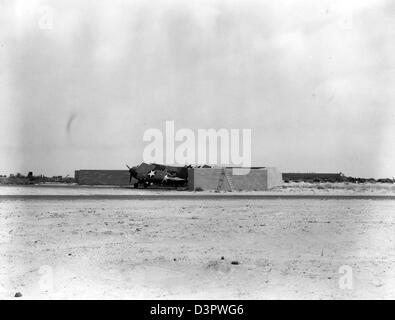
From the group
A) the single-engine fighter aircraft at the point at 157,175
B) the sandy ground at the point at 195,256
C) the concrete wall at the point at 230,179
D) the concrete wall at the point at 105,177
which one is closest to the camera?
the sandy ground at the point at 195,256

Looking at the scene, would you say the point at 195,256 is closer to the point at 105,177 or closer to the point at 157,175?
the point at 157,175

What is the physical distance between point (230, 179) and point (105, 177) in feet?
58.1

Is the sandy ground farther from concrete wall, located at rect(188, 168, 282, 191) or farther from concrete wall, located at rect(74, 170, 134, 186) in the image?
concrete wall, located at rect(74, 170, 134, 186)

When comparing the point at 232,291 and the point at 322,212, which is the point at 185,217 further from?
the point at 232,291

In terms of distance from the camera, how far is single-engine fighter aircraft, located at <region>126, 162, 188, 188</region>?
4375 centimetres

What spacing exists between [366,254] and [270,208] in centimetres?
960

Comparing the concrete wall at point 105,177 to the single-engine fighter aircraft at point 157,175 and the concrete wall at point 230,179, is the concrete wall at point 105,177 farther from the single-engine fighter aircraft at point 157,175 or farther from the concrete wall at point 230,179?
the concrete wall at point 230,179

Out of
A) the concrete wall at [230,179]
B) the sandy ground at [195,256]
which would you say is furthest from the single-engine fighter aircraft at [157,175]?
the sandy ground at [195,256]

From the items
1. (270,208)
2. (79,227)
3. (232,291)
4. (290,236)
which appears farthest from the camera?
(270,208)

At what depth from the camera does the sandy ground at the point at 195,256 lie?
8281 mm

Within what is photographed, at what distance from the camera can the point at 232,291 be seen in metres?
8.14

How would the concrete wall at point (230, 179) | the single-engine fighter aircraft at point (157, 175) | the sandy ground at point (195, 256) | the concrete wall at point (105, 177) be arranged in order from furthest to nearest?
the concrete wall at point (105, 177) → the single-engine fighter aircraft at point (157, 175) → the concrete wall at point (230, 179) → the sandy ground at point (195, 256)

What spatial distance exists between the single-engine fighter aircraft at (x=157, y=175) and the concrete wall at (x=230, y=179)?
4335mm
